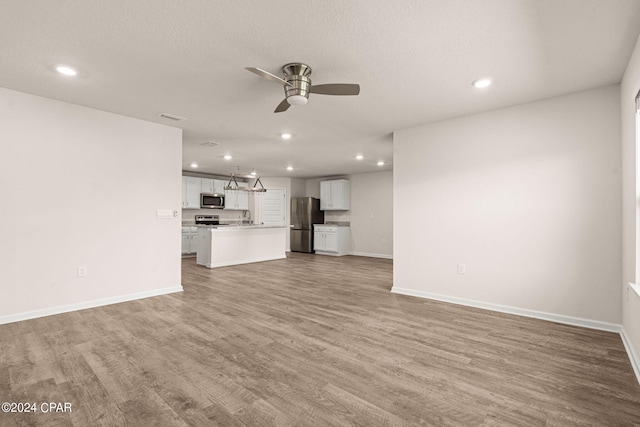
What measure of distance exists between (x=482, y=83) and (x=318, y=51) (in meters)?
1.70

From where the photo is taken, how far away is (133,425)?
1613 millimetres

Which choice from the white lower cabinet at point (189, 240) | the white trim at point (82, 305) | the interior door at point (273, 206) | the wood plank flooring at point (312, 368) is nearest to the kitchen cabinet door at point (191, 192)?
the white lower cabinet at point (189, 240)

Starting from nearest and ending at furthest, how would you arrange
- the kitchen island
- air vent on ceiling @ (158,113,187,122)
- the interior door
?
air vent on ceiling @ (158,113,187,122)
the kitchen island
the interior door

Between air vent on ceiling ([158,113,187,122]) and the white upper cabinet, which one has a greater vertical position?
air vent on ceiling ([158,113,187,122])

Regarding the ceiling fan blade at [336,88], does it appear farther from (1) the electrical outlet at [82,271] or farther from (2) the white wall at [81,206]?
(1) the electrical outlet at [82,271]

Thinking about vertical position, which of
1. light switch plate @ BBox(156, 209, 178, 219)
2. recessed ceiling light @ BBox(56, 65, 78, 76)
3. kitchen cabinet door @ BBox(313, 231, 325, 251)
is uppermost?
recessed ceiling light @ BBox(56, 65, 78, 76)

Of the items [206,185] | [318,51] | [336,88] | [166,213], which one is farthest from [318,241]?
[318,51]

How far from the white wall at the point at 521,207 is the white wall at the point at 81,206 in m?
3.51

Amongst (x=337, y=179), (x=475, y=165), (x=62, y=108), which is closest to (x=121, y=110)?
(x=62, y=108)

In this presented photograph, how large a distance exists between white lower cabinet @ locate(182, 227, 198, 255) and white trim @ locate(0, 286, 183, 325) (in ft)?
13.9

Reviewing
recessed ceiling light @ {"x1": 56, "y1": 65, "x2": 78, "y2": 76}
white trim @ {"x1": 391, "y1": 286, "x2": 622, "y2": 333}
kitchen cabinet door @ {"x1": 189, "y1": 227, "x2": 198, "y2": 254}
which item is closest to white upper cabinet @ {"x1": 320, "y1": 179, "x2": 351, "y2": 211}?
kitchen cabinet door @ {"x1": 189, "y1": 227, "x2": 198, "y2": 254}

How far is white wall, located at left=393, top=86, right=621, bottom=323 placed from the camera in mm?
3088

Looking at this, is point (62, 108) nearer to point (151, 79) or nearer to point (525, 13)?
point (151, 79)

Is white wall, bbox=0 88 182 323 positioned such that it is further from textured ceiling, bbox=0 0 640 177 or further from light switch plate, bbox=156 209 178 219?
textured ceiling, bbox=0 0 640 177
